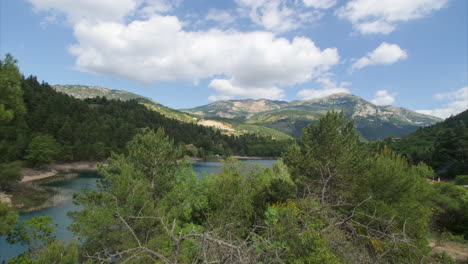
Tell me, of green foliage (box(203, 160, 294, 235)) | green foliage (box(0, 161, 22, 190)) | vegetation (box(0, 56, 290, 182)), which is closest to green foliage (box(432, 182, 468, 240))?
green foliage (box(203, 160, 294, 235))

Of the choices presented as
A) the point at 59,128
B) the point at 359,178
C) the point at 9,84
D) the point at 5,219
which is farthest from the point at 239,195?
the point at 59,128

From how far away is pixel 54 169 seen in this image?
53312 millimetres

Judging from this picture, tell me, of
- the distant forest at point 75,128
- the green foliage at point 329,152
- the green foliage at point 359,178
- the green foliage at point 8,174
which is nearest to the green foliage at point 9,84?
the distant forest at point 75,128

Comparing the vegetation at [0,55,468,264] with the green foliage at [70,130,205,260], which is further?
the green foliage at [70,130,205,260]

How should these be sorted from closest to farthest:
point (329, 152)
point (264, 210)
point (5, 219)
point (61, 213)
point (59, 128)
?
point (5, 219), point (264, 210), point (329, 152), point (61, 213), point (59, 128)

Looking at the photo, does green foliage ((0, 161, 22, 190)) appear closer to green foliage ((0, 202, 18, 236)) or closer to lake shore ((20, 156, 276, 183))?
lake shore ((20, 156, 276, 183))

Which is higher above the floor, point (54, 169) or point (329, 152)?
point (329, 152)

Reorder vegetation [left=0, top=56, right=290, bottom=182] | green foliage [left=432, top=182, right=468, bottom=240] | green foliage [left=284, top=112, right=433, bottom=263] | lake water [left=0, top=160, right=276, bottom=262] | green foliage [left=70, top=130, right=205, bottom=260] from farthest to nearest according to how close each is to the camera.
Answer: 1. vegetation [left=0, top=56, right=290, bottom=182]
2. green foliage [left=432, top=182, right=468, bottom=240]
3. lake water [left=0, top=160, right=276, bottom=262]
4. green foliage [left=70, top=130, right=205, bottom=260]
5. green foliage [left=284, top=112, right=433, bottom=263]

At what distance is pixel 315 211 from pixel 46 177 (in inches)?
2300

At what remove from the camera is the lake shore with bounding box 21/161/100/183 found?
44.2 meters

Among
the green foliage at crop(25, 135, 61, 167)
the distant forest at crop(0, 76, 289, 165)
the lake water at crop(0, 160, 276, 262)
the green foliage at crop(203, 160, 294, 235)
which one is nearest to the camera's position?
the green foliage at crop(203, 160, 294, 235)

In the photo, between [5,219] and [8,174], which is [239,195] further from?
[8,174]

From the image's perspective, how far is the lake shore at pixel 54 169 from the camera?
4423 cm

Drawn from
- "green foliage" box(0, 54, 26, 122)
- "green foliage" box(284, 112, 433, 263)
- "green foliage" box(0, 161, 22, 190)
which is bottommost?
"green foliage" box(0, 161, 22, 190)
